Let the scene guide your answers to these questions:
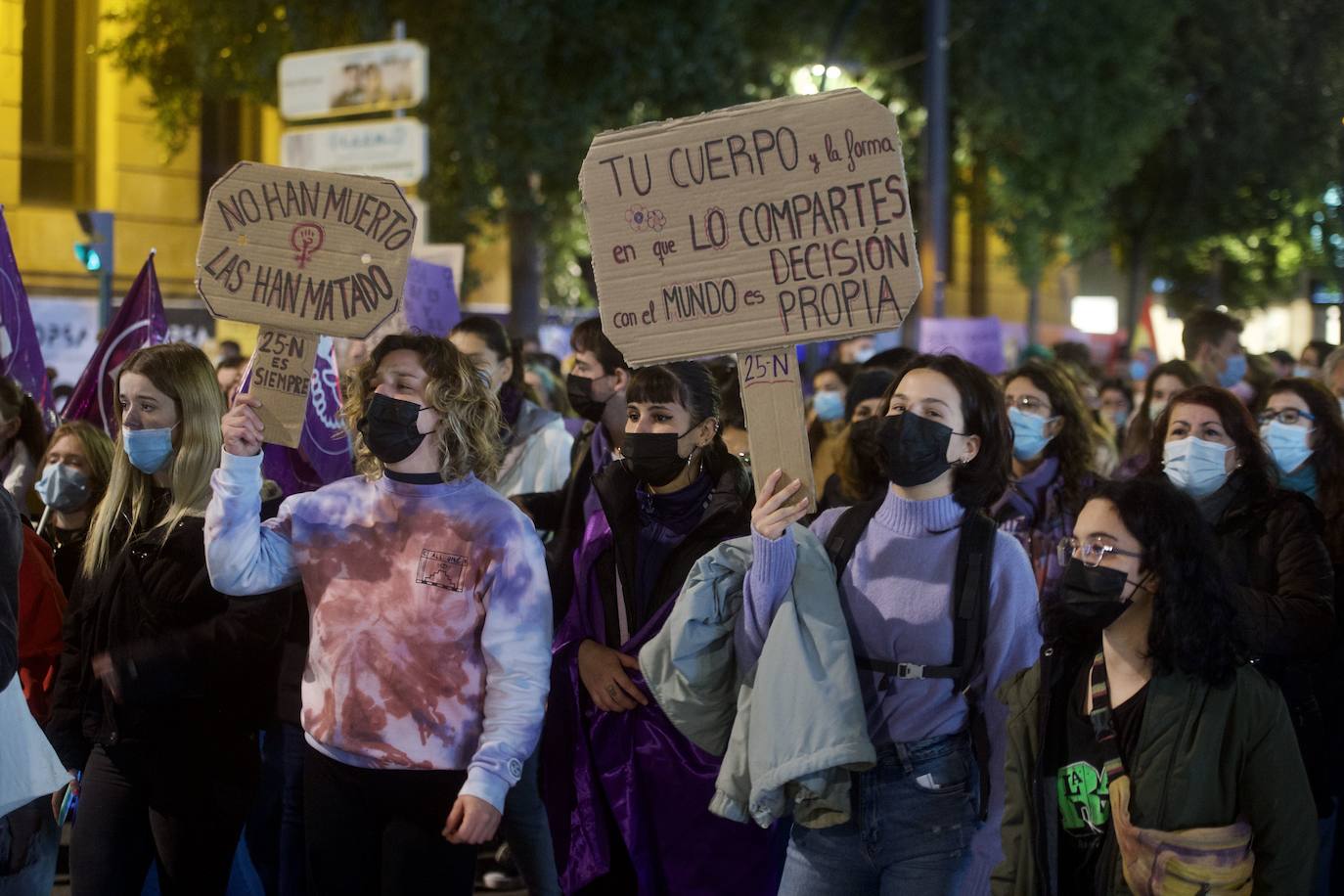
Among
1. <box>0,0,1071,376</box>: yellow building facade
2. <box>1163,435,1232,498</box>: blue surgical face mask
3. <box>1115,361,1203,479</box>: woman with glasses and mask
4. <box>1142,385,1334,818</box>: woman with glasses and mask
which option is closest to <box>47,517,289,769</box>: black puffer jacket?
<box>1142,385,1334,818</box>: woman with glasses and mask

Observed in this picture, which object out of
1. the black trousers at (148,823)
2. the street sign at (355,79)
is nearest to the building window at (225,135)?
the street sign at (355,79)

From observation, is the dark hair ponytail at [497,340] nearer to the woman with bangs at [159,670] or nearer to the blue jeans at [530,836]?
the blue jeans at [530,836]

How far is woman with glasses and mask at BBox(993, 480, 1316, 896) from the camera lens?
3.42 meters

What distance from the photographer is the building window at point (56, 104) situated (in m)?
18.8

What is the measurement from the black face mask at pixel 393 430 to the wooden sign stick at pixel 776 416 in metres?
0.78

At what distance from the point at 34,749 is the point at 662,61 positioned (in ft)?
45.4

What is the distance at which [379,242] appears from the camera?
4.47 meters

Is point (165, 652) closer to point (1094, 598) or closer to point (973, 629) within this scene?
point (973, 629)

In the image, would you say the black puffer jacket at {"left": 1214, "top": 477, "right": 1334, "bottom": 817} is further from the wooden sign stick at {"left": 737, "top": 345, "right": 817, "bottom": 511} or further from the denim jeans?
the denim jeans

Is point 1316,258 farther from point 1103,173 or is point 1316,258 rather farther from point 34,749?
point 34,749

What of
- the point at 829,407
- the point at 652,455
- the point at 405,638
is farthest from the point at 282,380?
the point at 829,407

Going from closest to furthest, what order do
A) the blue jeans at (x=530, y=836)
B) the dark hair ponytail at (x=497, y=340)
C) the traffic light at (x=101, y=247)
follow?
the blue jeans at (x=530, y=836)
the dark hair ponytail at (x=497, y=340)
the traffic light at (x=101, y=247)

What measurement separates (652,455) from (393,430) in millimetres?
947

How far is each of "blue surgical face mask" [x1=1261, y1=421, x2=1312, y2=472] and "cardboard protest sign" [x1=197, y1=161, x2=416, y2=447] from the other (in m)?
3.28
